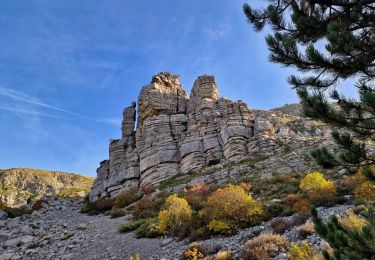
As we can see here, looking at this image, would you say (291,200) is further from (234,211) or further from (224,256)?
(224,256)

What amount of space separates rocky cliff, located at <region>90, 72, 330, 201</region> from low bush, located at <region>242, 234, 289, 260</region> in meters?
21.4

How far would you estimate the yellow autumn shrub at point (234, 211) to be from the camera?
13.8m

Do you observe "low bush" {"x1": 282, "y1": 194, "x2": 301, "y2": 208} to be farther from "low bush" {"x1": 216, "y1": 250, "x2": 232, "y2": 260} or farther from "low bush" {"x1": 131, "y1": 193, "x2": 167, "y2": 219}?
"low bush" {"x1": 131, "y1": 193, "x2": 167, "y2": 219}

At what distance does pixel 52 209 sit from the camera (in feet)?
108

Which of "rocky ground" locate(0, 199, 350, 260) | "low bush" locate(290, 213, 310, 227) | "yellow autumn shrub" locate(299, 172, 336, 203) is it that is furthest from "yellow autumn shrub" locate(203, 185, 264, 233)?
"yellow autumn shrub" locate(299, 172, 336, 203)

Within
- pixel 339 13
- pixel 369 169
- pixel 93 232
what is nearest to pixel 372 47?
pixel 339 13

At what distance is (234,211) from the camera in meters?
14.2

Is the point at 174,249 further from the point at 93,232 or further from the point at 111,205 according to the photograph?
the point at 111,205

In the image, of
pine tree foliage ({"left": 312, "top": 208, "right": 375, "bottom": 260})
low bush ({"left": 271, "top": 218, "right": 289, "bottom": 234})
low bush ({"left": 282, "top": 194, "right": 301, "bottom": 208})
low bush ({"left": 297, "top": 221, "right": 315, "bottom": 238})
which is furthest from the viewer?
low bush ({"left": 282, "top": 194, "right": 301, "bottom": 208})

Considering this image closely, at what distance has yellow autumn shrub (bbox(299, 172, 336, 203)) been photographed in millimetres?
A: 15484

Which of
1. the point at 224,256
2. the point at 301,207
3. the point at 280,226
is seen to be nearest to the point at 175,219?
the point at 280,226

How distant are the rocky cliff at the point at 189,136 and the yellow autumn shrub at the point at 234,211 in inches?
692

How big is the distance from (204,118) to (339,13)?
3920 cm

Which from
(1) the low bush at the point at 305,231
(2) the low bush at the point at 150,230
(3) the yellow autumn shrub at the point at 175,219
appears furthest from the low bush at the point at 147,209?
(1) the low bush at the point at 305,231
